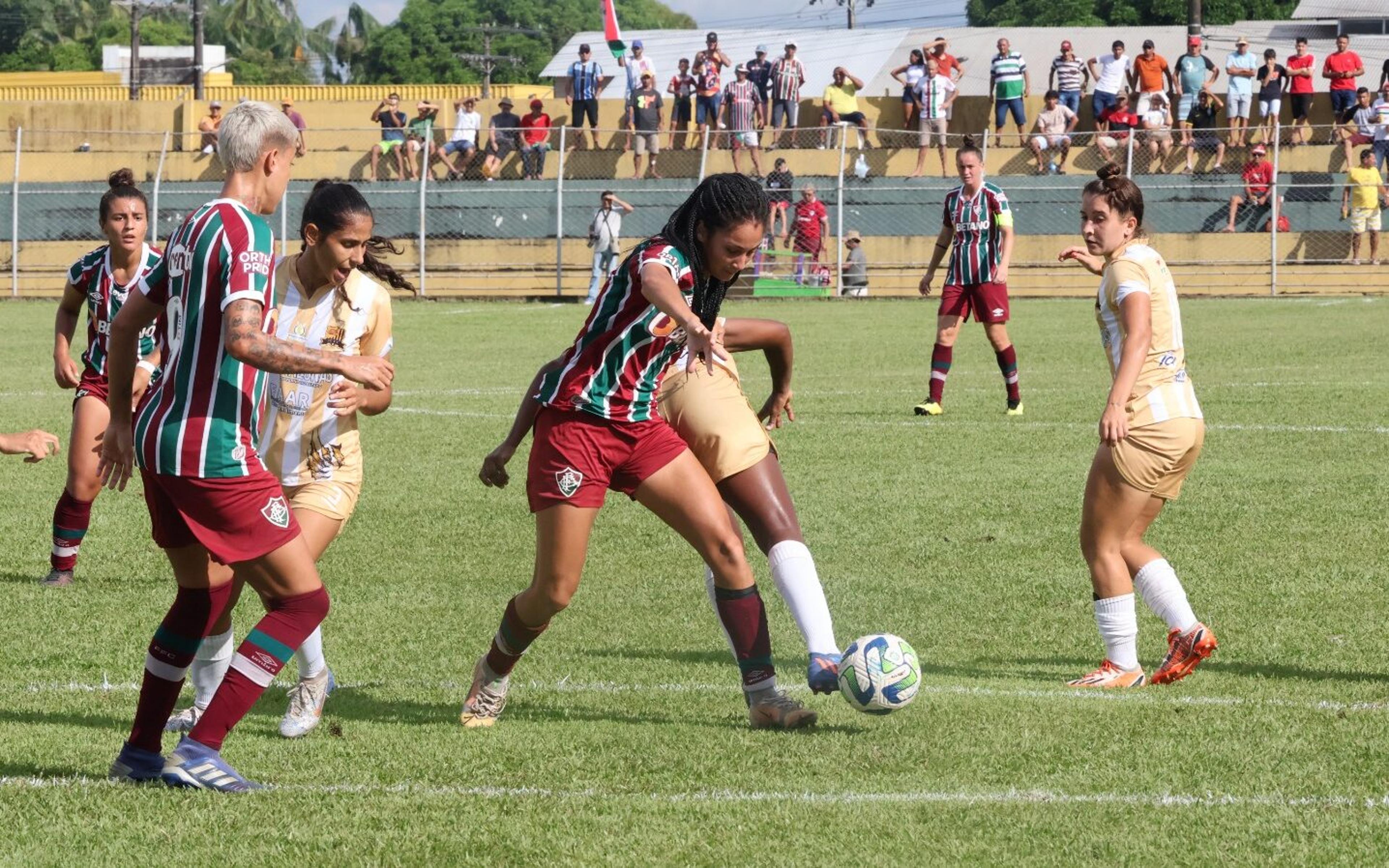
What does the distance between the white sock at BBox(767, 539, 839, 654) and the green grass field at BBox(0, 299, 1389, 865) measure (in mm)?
312

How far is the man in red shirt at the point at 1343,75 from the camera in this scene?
30.6 m

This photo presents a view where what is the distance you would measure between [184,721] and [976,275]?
9878 mm

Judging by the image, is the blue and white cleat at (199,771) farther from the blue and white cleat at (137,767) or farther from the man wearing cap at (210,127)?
the man wearing cap at (210,127)

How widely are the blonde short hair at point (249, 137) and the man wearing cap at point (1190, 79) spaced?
28.4 metres

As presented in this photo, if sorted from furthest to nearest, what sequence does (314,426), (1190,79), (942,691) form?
(1190,79)
(942,691)
(314,426)

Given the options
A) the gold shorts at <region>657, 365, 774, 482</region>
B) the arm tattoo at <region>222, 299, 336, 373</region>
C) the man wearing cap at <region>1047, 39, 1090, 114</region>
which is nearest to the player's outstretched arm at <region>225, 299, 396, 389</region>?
the arm tattoo at <region>222, 299, 336, 373</region>

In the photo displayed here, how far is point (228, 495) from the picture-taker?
4.48 meters

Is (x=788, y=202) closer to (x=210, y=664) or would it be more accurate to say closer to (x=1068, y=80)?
(x=1068, y=80)

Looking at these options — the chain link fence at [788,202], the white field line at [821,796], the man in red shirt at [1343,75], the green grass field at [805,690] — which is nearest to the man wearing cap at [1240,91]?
the chain link fence at [788,202]

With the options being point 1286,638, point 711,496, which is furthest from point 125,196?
point 1286,638

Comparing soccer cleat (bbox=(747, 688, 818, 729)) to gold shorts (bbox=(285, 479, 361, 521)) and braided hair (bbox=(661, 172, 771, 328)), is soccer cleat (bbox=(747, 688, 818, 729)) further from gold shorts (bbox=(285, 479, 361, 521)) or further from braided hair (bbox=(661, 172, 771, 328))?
gold shorts (bbox=(285, 479, 361, 521))

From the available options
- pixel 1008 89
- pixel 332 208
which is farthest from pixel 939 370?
pixel 1008 89

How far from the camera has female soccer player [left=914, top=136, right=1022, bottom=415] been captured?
14.2 m

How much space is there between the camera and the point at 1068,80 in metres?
31.8
